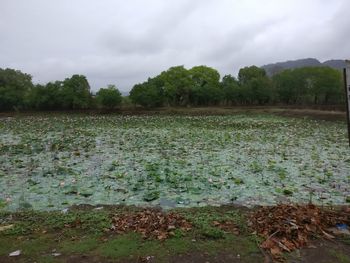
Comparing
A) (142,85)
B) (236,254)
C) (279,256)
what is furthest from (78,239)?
(142,85)

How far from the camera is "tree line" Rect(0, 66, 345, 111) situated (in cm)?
5094

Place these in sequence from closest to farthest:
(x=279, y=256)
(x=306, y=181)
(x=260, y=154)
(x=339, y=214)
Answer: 1. (x=279, y=256)
2. (x=339, y=214)
3. (x=306, y=181)
4. (x=260, y=154)

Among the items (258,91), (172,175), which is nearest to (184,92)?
→ (258,91)

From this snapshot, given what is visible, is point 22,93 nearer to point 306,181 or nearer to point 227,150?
point 227,150

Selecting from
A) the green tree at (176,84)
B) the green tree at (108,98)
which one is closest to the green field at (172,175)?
→ the green tree at (108,98)

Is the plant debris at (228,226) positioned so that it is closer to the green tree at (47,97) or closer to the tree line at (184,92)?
the tree line at (184,92)

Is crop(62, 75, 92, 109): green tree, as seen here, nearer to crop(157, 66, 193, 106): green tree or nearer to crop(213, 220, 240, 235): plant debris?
crop(157, 66, 193, 106): green tree

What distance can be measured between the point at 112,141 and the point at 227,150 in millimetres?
6288

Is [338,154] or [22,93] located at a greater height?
[22,93]

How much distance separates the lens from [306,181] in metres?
7.84

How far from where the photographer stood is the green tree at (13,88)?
5412 centimetres

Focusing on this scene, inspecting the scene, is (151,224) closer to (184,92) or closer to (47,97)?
(47,97)

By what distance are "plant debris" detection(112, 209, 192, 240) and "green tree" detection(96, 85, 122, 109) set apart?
47747 millimetres

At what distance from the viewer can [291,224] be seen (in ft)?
14.6
